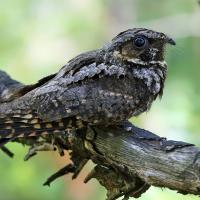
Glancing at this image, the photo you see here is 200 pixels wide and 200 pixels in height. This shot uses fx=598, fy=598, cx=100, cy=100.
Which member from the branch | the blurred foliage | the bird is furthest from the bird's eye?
the blurred foliage

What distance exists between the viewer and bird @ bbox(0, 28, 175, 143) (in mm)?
3031

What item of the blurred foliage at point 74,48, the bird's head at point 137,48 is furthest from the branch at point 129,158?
the blurred foliage at point 74,48

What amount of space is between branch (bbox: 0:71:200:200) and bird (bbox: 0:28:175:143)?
88 millimetres

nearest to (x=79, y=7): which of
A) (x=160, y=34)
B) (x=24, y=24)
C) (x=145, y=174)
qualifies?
(x=24, y=24)

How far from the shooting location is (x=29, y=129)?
3.00 m

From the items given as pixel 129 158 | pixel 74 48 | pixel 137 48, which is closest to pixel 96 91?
pixel 137 48

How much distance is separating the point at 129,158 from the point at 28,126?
2.05 ft

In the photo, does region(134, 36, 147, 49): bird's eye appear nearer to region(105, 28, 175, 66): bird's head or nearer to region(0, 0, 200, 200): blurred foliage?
region(105, 28, 175, 66): bird's head

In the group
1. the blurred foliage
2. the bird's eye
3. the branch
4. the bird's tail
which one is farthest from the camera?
the blurred foliage

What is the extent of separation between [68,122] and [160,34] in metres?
0.68

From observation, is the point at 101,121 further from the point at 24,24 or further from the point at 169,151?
the point at 24,24

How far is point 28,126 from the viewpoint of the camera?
3000 mm

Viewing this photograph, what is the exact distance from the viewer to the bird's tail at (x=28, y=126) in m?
2.96

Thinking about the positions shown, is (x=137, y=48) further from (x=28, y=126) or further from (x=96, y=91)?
(x=28, y=126)
